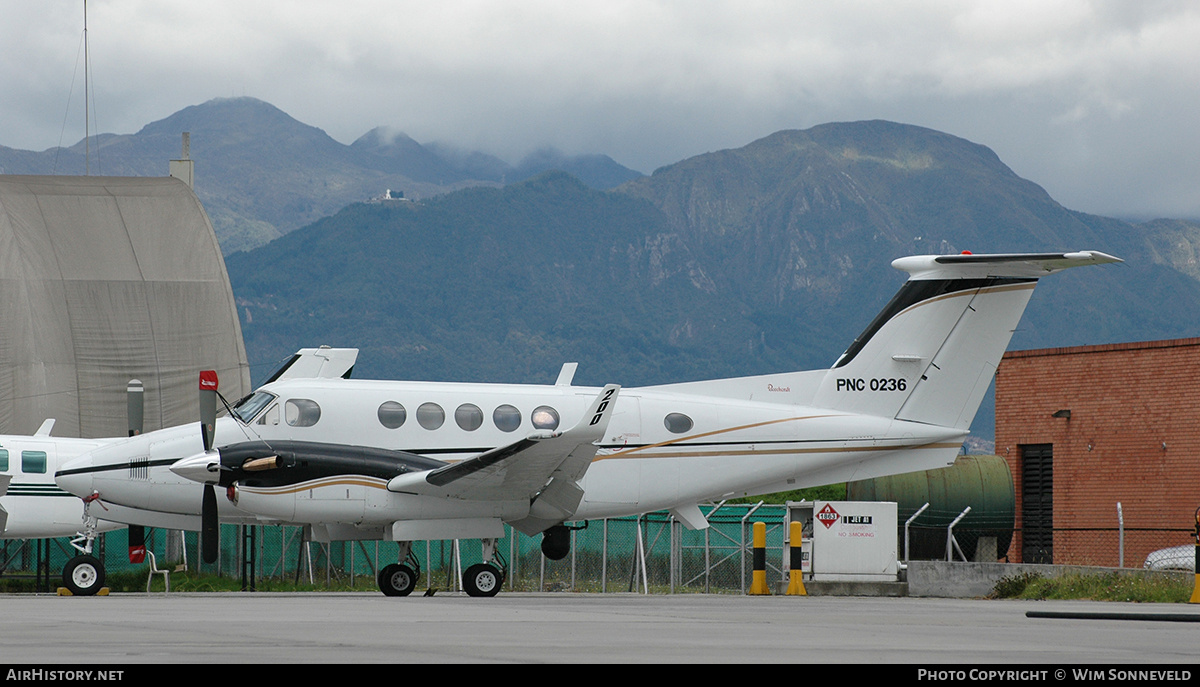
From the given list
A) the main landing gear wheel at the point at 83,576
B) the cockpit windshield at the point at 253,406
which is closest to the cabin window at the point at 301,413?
the cockpit windshield at the point at 253,406

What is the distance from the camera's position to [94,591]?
1977cm

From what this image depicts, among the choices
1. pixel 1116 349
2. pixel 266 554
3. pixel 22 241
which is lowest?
pixel 266 554

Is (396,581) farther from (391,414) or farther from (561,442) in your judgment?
(561,442)

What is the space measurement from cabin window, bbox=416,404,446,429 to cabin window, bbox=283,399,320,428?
1.42 metres

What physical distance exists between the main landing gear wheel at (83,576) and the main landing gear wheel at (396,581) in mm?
4428

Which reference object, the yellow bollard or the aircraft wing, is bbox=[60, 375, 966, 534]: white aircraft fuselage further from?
the yellow bollard

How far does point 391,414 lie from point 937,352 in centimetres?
832

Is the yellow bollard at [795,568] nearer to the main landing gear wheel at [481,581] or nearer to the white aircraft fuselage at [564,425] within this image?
the white aircraft fuselage at [564,425]

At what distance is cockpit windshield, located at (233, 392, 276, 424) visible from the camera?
1855cm

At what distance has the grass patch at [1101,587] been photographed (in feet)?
60.2
